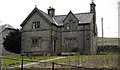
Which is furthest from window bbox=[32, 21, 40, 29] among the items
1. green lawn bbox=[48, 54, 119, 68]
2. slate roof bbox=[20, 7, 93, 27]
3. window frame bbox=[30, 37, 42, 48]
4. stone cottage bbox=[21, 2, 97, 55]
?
green lawn bbox=[48, 54, 119, 68]

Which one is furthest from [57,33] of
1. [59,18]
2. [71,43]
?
[59,18]

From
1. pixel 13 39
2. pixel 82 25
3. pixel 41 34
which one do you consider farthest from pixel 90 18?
pixel 13 39

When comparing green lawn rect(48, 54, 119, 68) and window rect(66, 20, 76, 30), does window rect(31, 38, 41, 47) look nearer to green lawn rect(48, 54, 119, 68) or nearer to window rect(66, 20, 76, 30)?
window rect(66, 20, 76, 30)

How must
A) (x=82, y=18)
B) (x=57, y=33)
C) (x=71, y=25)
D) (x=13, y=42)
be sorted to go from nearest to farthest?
(x=71, y=25), (x=82, y=18), (x=57, y=33), (x=13, y=42)

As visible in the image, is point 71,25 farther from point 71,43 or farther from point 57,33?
point 71,43

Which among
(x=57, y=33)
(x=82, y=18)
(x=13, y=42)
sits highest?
(x=82, y=18)

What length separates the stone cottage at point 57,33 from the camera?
87.9ft

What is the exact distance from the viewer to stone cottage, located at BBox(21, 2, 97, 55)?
26781 mm

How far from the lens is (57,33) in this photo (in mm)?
29000

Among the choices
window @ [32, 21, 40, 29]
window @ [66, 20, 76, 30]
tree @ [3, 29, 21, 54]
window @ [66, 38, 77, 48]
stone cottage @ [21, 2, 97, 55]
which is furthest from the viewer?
tree @ [3, 29, 21, 54]

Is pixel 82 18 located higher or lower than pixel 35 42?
higher

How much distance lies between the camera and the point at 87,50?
86.5ft

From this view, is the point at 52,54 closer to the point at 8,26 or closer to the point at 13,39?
the point at 13,39

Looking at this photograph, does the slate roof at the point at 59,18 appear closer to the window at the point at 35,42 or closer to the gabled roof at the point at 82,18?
the gabled roof at the point at 82,18
